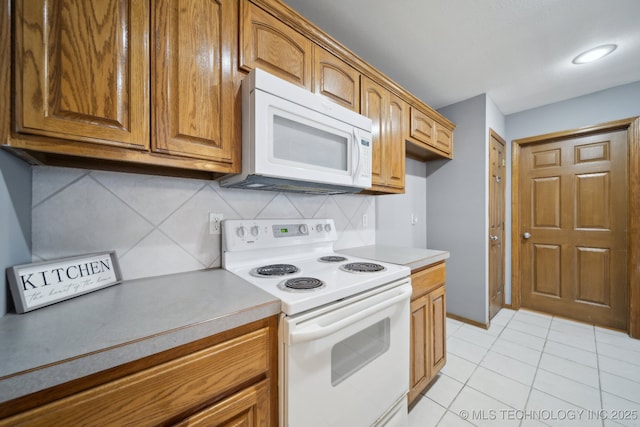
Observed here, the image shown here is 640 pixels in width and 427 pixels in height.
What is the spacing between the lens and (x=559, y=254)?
266 centimetres

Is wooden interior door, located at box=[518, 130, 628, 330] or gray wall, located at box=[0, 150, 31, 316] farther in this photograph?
wooden interior door, located at box=[518, 130, 628, 330]

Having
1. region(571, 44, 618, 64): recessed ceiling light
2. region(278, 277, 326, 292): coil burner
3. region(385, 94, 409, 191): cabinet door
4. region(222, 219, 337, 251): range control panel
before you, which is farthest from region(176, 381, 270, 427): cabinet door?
region(571, 44, 618, 64): recessed ceiling light


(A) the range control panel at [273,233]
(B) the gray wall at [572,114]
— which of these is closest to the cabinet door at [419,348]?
(A) the range control panel at [273,233]

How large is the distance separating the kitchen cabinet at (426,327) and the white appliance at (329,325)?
6.8 inches

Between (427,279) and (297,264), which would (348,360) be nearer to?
(297,264)

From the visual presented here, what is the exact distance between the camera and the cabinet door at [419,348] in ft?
4.51

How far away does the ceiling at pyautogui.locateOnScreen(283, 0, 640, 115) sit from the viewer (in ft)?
4.63

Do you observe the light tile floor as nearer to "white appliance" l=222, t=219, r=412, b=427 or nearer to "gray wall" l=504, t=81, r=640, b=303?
"white appliance" l=222, t=219, r=412, b=427

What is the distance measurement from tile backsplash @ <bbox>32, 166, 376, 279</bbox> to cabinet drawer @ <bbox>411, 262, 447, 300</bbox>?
970 millimetres

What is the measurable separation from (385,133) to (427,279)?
104cm

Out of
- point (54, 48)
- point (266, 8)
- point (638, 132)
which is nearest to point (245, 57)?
point (266, 8)

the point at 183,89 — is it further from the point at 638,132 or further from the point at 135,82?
the point at 638,132

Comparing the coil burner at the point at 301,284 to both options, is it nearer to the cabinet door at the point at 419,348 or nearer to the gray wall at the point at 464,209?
the cabinet door at the point at 419,348

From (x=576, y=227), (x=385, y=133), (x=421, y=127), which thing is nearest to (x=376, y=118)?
(x=385, y=133)
